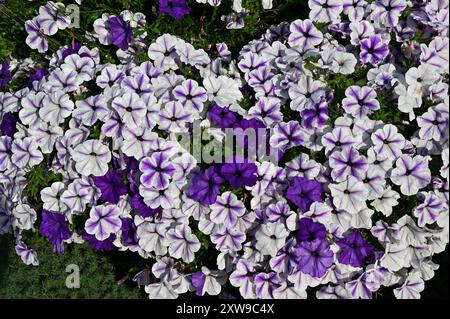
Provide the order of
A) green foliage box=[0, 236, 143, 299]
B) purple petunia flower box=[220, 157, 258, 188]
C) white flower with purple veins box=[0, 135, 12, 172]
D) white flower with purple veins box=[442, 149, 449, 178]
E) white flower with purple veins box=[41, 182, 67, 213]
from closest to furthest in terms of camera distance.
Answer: purple petunia flower box=[220, 157, 258, 188] < white flower with purple veins box=[442, 149, 449, 178] < white flower with purple veins box=[41, 182, 67, 213] < white flower with purple veins box=[0, 135, 12, 172] < green foliage box=[0, 236, 143, 299]

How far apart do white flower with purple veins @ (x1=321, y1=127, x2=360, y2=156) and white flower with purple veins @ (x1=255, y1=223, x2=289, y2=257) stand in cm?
41

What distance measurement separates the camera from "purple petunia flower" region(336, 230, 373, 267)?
2760 mm

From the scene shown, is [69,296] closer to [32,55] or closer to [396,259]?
[32,55]

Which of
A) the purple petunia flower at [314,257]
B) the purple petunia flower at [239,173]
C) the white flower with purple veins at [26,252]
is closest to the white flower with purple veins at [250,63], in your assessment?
the purple petunia flower at [239,173]

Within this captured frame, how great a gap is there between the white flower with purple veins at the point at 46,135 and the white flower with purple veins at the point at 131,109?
328mm

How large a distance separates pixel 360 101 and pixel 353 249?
0.68m

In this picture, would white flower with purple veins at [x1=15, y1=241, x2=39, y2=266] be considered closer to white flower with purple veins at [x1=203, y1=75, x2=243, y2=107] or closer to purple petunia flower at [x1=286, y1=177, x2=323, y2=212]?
white flower with purple veins at [x1=203, y1=75, x2=243, y2=107]

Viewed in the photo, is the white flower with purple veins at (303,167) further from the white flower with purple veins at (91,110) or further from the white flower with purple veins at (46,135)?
the white flower with purple veins at (46,135)

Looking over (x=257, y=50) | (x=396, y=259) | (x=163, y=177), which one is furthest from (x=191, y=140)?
(x=396, y=259)

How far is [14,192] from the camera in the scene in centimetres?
295

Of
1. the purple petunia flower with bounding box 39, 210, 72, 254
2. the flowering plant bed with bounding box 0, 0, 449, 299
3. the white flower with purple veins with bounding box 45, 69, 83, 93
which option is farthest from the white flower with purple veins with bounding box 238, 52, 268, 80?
the purple petunia flower with bounding box 39, 210, 72, 254

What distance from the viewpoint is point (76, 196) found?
283cm

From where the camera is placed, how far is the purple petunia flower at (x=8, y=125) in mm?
3031
